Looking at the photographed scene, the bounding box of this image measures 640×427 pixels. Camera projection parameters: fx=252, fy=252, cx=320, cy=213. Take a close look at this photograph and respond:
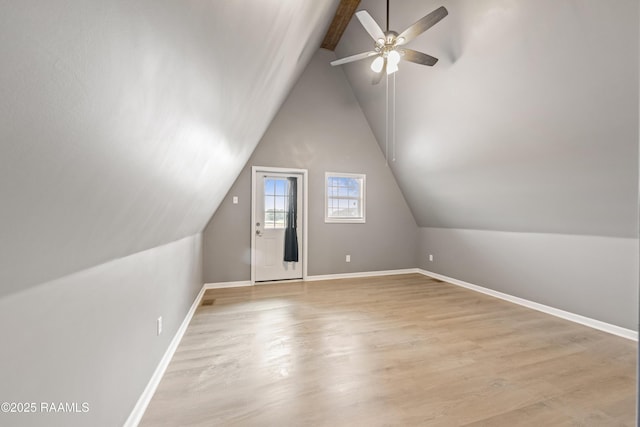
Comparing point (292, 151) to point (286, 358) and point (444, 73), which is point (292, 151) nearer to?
point (444, 73)

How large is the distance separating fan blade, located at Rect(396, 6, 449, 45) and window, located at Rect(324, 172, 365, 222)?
234cm

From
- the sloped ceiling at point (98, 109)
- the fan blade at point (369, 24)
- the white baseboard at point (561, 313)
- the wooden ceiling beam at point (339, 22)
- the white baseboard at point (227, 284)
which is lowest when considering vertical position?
the white baseboard at point (561, 313)

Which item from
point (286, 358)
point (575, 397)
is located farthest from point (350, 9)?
point (575, 397)

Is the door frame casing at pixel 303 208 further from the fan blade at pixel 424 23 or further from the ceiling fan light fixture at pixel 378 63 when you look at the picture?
the fan blade at pixel 424 23

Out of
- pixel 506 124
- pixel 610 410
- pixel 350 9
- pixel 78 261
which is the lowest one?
pixel 610 410

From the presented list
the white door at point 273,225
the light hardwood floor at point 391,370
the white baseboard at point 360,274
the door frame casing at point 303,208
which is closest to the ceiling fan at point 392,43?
the door frame casing at point 303,208

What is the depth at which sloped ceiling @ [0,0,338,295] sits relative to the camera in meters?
0.36

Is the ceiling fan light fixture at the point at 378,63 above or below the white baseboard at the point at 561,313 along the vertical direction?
above

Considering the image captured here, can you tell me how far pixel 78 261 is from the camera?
2.66 feet

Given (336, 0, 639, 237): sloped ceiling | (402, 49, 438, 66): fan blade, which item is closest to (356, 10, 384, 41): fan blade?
(402, 49, 438, 66): fan blade

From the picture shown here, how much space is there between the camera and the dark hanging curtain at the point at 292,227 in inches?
159

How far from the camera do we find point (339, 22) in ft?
11.8

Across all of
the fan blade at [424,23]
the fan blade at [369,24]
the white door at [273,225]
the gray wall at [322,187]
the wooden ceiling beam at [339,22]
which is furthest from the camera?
the white door at [273,225]

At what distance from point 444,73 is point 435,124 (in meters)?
0.62
